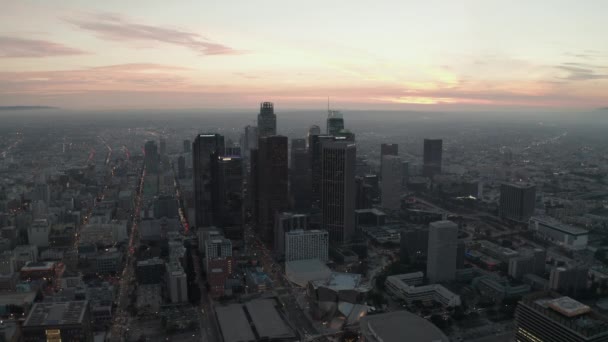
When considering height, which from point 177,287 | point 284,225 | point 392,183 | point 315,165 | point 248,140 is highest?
point 248,140

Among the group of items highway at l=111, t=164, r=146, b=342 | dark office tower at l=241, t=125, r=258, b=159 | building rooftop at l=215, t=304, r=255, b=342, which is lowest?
highway at l=111, t=164, r=146, b=342

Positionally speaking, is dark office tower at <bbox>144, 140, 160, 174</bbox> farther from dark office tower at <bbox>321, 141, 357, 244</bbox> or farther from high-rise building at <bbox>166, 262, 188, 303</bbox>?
high-rise building at <bbox>166, 262, 188, 303</bbox>

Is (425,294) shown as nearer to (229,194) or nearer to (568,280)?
(568,280)

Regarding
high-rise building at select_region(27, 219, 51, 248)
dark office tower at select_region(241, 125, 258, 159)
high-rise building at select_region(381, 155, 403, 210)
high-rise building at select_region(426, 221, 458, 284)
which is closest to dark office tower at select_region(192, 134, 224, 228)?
high-rise building at select_region(27, 219, 51, 248)

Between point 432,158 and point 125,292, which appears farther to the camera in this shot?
point 432,158

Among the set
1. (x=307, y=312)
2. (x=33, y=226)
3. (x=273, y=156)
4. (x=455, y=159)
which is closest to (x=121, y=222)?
(x=33, y=226)

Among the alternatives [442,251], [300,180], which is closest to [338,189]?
[300,180]
